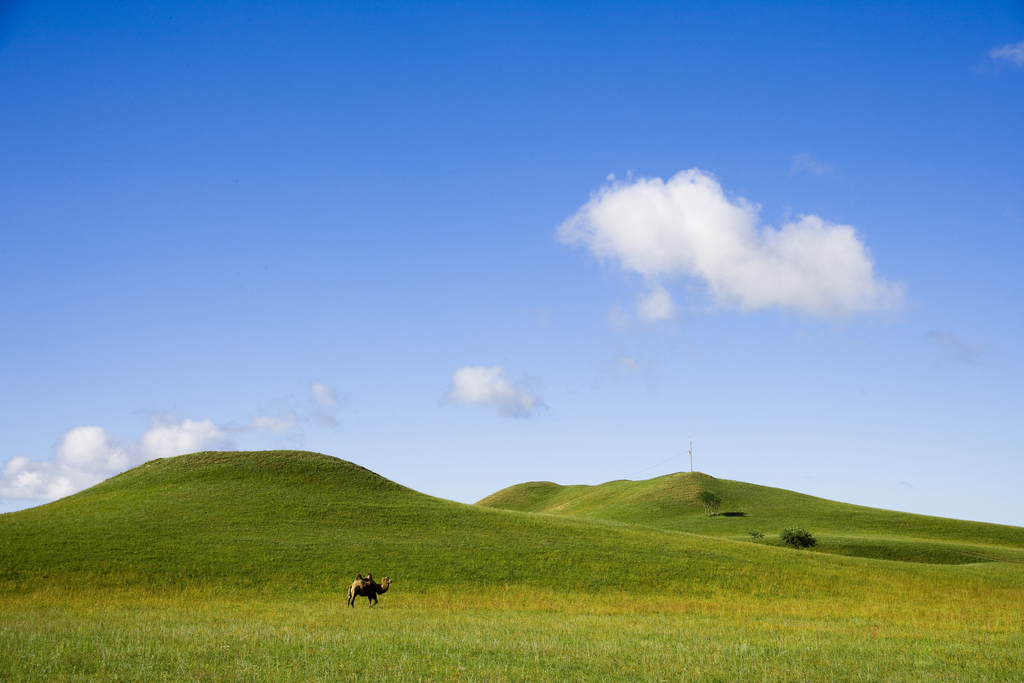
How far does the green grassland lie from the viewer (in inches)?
667

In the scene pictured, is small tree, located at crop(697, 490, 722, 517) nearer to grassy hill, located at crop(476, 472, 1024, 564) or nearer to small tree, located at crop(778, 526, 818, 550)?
grassy hill, located at crop(476, 472, 1024, 564)

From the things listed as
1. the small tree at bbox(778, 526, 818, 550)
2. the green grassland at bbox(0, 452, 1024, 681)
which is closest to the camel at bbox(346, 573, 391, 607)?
the green grassland at bbox(0, 452, 1024, 681)

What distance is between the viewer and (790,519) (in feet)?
324

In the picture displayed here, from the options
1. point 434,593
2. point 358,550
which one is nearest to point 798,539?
point 358,550

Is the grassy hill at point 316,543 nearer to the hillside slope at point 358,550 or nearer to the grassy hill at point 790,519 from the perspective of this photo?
the hillside slope at point 358,550

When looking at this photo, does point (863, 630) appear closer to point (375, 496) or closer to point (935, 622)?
point (935, 622)

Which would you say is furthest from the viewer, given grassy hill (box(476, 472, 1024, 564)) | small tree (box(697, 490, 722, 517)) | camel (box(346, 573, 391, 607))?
small tree (box(697, 490, 722, 517))

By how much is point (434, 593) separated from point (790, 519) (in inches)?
2916

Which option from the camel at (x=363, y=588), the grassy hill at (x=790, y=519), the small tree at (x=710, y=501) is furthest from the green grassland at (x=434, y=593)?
the small tree at (x=710, y=501)

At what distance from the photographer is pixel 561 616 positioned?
96.3 ft

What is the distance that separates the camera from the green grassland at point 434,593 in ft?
55.6

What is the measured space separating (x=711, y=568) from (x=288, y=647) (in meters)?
36.0

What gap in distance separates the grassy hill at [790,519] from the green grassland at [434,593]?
816mm

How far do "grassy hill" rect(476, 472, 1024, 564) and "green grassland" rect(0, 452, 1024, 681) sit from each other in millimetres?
816
